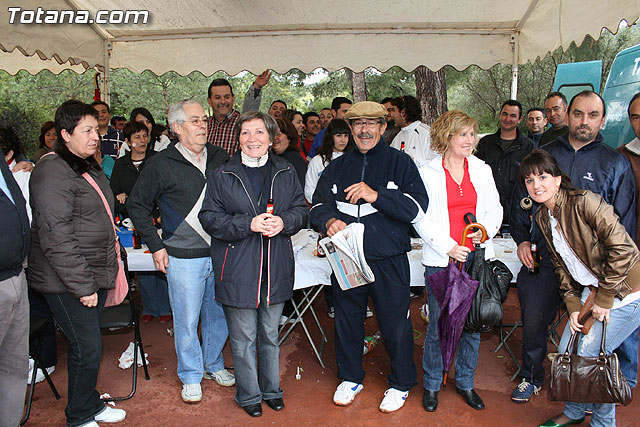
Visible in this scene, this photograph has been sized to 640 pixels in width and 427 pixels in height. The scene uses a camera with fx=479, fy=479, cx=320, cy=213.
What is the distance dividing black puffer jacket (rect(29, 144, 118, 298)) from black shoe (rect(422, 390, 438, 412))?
2.12 metres

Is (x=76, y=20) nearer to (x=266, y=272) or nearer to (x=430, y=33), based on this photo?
(x=430, y=33)

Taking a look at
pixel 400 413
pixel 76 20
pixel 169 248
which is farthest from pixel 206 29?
pixel 400 413

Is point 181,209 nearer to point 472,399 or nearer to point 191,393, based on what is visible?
point 191,393

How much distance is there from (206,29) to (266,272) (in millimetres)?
4196

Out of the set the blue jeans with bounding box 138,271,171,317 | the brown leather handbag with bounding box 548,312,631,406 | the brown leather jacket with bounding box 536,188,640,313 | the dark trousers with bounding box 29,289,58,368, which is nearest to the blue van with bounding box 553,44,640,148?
the brown leather jacket with bounding box 536,188,640,313

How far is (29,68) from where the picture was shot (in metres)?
6.48

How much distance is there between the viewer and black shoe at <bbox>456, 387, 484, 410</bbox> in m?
3.14

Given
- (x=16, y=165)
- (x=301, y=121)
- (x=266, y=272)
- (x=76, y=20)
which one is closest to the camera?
(x=266, y=272)

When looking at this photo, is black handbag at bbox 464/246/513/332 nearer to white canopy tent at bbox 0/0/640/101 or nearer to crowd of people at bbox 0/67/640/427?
crowd of people at bbox 0/67/640/427

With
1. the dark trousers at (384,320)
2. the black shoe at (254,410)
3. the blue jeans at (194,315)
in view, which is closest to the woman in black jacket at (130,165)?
the blue jeans at (194,315)

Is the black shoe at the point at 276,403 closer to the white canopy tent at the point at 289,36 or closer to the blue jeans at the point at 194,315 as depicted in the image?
the blue jeans at the point at 194,315

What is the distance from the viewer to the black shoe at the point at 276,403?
10.3 ft

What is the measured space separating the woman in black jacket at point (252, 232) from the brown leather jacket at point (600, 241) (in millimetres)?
1475

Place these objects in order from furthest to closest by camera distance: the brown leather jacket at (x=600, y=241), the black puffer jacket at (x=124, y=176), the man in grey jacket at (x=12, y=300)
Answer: the black puffer jacket at (x=124, y=176), the brown leather jacket at (x=600, y=241), the man in grey jacket at (x=12, y=300)
